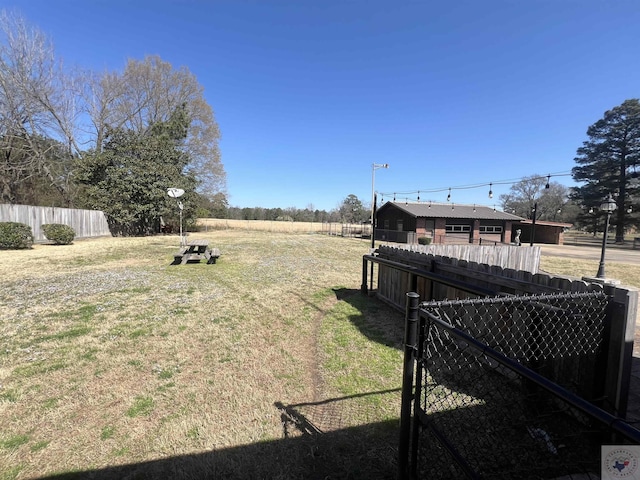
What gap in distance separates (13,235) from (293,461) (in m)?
16.0

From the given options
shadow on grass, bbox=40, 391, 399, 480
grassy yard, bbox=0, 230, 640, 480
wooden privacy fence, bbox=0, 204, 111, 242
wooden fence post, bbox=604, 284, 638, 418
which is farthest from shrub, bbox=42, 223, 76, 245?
wooden fence post, bbox=604, 284, 638, 418

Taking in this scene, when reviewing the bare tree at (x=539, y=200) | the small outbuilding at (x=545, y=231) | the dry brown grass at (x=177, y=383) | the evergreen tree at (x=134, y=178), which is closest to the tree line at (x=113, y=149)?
the evergreen tree at (x=134, y=178)

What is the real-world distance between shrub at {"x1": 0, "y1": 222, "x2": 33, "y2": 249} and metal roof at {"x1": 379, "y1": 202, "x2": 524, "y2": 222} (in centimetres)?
2490

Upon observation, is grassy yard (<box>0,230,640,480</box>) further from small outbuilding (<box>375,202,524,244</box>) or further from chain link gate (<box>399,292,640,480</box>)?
small outbuilding (<box>375,202,524,244</box>)

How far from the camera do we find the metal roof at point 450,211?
90.6 ft

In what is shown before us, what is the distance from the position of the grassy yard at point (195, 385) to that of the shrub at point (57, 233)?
10484 mm

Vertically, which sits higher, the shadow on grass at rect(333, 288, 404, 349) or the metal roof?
the metal roof

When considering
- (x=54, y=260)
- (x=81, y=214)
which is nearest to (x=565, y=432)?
(x=54, y=260)

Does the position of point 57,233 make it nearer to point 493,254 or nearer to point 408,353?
point 408,353

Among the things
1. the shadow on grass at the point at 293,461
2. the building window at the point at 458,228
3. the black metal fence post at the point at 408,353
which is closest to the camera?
the black metal fence post at the point at 408,353

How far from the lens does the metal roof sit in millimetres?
27609

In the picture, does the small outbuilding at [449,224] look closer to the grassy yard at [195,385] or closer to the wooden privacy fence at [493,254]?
the wooden privacy fence at [493,254]

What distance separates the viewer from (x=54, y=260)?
10.3 metres

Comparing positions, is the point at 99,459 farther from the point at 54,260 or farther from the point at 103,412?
the point at 54,260
